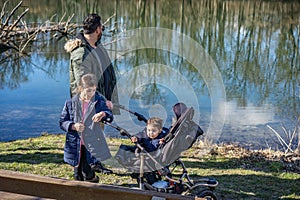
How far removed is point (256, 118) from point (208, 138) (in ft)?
7.84

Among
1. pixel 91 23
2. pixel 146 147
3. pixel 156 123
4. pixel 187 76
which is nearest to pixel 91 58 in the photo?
pixel 91 23

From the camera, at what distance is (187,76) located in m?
10.6

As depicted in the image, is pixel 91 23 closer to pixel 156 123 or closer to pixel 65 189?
pixel 156 123

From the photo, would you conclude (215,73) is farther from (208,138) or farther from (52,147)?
(52,147)

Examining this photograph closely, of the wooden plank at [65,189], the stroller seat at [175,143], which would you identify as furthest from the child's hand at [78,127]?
the wooden plank at [65,189]

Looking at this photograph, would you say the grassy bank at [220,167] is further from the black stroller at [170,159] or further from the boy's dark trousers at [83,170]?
the black stroller at [170,159]

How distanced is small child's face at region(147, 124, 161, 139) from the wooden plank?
3.92ft

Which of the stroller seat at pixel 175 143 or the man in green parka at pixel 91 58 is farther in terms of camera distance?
the man in green parka at pixel 91 58

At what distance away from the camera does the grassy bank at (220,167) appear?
15.2 ft

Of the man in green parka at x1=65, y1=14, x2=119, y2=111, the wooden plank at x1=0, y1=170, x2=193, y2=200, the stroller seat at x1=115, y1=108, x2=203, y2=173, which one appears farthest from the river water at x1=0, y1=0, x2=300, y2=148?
the wooden plank at x1=0, y1=170, x2=193, y2=200

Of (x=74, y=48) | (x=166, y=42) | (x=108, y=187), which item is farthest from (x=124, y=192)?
(x=166, y=42)

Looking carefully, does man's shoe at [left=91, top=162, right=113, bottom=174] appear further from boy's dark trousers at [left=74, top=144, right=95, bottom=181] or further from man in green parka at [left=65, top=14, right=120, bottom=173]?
boy's dark trousers at [left=74, top=144, right=95, bottom=181]

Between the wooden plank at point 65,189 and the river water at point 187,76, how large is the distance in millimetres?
2423

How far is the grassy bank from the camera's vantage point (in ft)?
15.2
